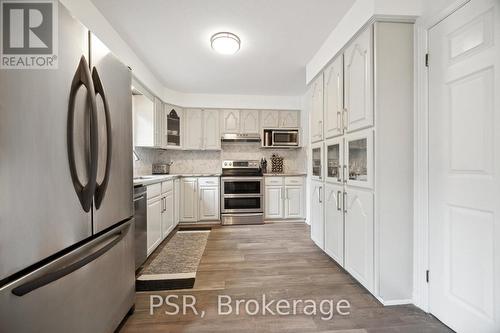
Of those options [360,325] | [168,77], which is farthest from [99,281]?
[168,77]

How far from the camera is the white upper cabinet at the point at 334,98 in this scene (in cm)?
233

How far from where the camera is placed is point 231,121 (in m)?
4.73

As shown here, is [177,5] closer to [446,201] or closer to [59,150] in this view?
[59,150]

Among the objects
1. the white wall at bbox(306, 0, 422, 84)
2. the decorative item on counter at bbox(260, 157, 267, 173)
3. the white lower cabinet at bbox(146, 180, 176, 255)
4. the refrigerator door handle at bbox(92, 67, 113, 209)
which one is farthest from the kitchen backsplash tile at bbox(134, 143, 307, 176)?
the refrigerator door handle at bbox(92, 67, 113, 209)

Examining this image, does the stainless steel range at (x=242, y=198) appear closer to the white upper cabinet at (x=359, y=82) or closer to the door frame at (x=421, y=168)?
the white upper cabinet at (x=359, y=82)

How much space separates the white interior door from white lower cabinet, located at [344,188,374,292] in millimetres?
402

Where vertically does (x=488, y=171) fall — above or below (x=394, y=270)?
above

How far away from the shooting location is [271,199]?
4.52 metres

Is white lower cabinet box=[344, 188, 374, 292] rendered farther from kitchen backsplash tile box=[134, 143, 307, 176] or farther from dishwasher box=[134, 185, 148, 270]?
kitchen backsplash tile box=[134, 143, 307, 176]

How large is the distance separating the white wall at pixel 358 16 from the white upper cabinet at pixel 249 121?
2.09 m

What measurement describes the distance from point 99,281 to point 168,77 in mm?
3331

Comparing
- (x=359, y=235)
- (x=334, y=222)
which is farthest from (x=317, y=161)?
(x=359, y=235)

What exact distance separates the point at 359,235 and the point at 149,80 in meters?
3.47

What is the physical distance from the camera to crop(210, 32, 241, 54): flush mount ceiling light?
2504 mm
